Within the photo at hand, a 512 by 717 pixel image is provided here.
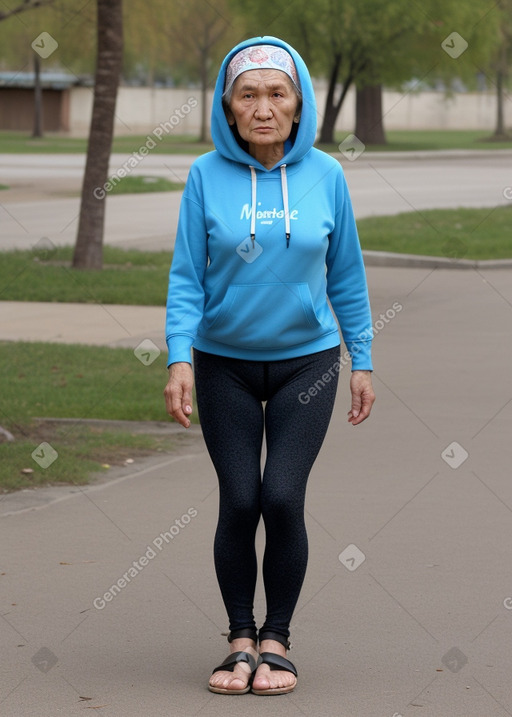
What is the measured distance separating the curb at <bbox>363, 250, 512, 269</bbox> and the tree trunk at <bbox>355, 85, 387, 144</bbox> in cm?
4170

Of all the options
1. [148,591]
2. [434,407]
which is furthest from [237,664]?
[434,407]

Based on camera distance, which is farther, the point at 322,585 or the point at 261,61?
the point at 322,585

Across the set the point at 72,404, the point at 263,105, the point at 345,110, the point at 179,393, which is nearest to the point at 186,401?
the point at 179,393

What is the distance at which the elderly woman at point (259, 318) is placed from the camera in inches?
158

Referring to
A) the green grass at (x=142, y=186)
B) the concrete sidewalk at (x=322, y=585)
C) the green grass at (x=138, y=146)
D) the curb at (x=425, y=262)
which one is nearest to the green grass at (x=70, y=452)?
the concrete sidewalk at (x=322, y=585)

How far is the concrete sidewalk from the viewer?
4113mm

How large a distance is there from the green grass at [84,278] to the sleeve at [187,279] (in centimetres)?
915

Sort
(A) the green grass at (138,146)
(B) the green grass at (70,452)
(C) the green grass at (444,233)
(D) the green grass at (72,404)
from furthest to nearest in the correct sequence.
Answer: (A) the green grass at (138,146) < (C) the green grass at (444,233) < (D) the green grass at (72,404) < (B) the green grass at (70,452)

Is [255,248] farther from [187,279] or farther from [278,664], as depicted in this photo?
[278,664]

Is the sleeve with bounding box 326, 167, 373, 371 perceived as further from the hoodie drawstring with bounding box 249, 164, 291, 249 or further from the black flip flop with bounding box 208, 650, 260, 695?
the black flip flop with bounding box 208, 650, 260, 695

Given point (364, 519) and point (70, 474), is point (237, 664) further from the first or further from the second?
point (70, 474)

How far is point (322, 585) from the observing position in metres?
5.19

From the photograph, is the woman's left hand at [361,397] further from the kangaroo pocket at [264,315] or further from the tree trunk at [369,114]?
the tree trunk at [369,114]

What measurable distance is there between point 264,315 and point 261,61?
757 mm
